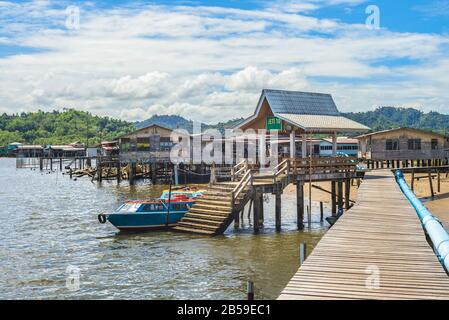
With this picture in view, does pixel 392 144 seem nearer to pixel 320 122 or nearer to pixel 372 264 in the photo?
pixel 320 122

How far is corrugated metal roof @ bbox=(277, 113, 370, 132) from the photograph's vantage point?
29792 millimetres

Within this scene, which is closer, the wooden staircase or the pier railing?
the wooden staircase

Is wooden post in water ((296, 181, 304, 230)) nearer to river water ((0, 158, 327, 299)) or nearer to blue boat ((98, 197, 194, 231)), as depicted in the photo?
river water ((0, 158, 327, 299))

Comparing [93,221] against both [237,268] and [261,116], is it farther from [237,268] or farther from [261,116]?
[237,268]

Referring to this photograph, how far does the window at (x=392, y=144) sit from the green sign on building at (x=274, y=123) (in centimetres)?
2885

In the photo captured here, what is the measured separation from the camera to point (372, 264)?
12.5 m

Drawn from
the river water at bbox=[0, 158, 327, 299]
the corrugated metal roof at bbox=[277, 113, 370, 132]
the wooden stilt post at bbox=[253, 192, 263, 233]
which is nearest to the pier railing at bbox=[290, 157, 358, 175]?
the corrugated metal roof at bbox=[277, 113, 370, 132]

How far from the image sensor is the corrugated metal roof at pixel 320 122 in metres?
29.8

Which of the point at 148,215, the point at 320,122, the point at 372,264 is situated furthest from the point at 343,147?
the point at 372,264

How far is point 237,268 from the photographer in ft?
67.3

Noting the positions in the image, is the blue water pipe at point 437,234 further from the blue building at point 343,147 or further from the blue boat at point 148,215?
the blue building at point 343,147

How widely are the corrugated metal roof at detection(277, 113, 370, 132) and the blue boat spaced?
7.62 m

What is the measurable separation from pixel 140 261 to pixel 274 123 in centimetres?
1310

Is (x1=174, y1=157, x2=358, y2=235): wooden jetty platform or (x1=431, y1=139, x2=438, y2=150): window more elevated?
(x1=431, y1=139, x2=438, y2=150): window
